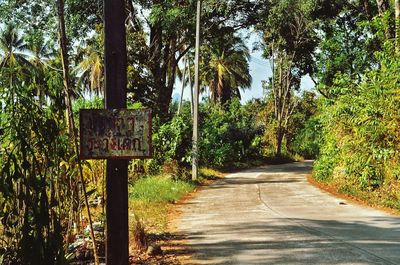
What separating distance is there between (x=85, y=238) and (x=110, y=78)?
349cm

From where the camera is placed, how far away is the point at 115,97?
3.98 meters

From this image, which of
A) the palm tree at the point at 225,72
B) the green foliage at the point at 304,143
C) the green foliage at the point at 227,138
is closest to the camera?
the green foliage at the point at 227,138

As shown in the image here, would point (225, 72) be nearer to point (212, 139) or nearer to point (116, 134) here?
point (212, 139)

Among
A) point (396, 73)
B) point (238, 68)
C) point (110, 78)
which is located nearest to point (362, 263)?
point (110, 78)

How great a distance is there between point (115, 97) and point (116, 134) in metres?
0.31

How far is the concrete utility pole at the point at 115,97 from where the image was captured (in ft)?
13.0

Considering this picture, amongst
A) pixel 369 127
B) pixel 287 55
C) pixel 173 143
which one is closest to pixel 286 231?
pixel 369 127

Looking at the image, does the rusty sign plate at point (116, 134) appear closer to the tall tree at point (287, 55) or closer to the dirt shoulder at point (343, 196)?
the dirt shoulder at point (343, 196)

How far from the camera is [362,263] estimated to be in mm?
6348

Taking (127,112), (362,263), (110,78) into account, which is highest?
(110,78)

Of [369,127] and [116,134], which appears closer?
[116,134]

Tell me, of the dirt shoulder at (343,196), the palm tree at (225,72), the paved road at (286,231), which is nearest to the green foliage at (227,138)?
the dirt shoulder at (343,196)

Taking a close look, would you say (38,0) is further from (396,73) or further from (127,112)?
(127,112)

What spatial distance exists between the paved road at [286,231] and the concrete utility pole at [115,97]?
9.18ft
